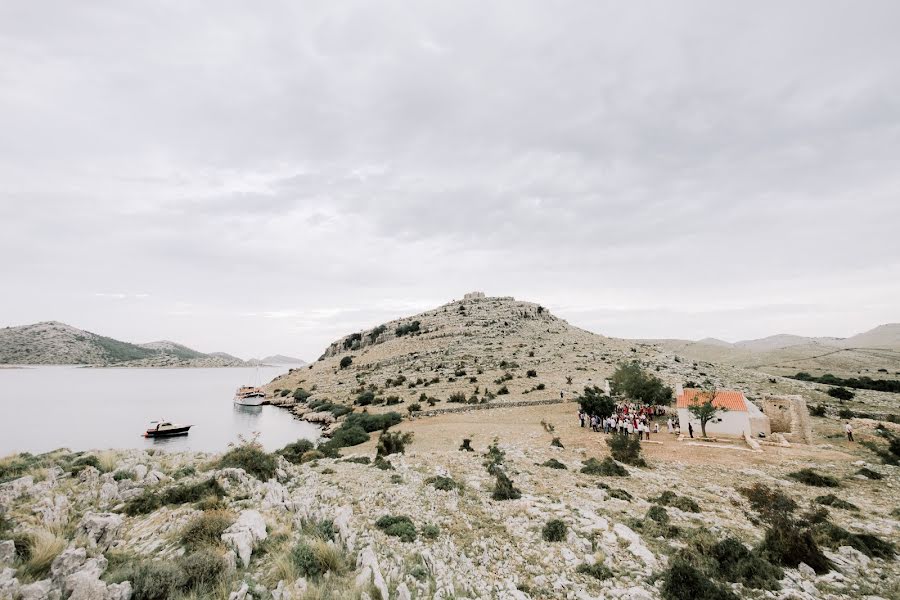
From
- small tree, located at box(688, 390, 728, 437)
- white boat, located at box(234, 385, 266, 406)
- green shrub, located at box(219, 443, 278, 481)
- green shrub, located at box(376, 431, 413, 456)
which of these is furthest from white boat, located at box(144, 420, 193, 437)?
small tree, located at box(688, 390, 728, 437)

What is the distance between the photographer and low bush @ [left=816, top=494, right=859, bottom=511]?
1381 centimetres

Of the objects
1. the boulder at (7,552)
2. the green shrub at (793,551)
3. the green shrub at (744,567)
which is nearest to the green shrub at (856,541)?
the green shrub at (793,551)

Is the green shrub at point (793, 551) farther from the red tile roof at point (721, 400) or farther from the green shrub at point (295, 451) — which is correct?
the green shrub at point (295, 451)

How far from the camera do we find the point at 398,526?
460 inches

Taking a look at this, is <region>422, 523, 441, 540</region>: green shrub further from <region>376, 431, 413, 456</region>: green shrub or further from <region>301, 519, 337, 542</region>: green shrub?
<region>376, 431, 413, 456</region>: green shrub

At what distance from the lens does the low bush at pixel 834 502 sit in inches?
544

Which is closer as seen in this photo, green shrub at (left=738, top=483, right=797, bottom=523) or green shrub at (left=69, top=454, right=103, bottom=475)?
green shrub at (left=738, top=483, right=797, bottom=523)

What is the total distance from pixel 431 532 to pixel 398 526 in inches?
40.9

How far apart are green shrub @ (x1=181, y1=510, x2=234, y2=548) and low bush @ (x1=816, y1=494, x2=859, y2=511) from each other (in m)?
20.3

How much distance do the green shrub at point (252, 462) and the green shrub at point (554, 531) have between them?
1117 cm

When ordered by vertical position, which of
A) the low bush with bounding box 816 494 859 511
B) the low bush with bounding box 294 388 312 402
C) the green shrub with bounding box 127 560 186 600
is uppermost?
the green shrub with bounding box 127 560 186 600

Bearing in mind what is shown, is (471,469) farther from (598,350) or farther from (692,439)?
(598,350)

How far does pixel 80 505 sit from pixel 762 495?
22.9 m

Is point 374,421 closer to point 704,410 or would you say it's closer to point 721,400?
point 704,410
